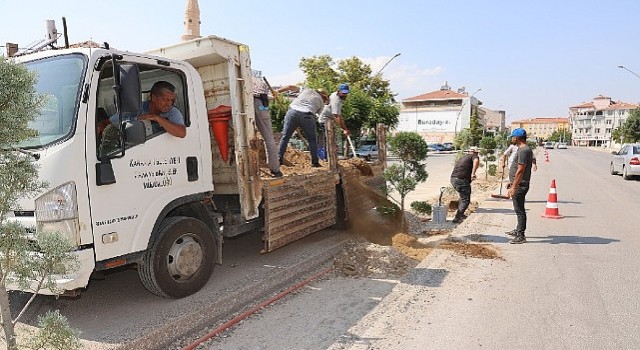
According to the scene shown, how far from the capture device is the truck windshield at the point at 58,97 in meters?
3.55

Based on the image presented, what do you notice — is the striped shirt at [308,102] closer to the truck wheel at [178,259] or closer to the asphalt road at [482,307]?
the asphalt road at [482,307]

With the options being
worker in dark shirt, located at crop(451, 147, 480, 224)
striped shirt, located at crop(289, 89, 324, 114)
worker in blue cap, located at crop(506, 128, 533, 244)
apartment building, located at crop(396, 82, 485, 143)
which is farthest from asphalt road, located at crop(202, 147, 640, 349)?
apartment building, located at crop(396, 82, 485, 143)

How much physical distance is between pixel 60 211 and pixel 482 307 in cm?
375

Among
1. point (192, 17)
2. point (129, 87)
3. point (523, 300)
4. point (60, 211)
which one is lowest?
point (523, 300)

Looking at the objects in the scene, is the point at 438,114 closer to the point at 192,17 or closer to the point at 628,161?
the point at 628,161

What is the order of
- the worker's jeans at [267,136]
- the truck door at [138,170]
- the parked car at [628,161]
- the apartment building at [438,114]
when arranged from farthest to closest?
the apartment building at [438,114] < the parked car at [628,161] < the worker's jeans at [267,136] < the truck door at [138,170]

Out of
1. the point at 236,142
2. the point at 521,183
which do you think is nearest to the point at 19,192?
the point at 236,142

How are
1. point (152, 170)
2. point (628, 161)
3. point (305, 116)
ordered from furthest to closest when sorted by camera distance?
point (628, 161) → point (305, 116) → point (152, 170)

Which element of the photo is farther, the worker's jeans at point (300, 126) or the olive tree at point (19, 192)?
the worker's jeans at point (300, 126)

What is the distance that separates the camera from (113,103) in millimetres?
3967

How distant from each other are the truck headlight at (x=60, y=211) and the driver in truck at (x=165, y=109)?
1018 mm

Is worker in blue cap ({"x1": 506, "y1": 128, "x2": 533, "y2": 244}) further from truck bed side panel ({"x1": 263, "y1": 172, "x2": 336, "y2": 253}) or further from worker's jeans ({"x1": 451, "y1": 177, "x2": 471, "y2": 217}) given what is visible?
truck bed side panel ({"x1": 263, "y1": 172, "x2": 336, "y2": 253})

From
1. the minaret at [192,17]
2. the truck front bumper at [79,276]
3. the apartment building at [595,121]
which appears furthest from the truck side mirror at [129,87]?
the apartment building at [595,121]

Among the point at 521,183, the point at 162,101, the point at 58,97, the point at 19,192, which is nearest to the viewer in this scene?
the point at 19,192
